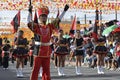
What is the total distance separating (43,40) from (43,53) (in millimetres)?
351

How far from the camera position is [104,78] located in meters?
16.5

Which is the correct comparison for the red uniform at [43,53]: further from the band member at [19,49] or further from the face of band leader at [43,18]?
the band member at [19,49]

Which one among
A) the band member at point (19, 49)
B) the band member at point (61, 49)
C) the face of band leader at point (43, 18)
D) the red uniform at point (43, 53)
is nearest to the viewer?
the red uniform at point (43, 53)

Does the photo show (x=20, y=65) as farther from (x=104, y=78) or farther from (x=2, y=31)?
(x=2, y=31)

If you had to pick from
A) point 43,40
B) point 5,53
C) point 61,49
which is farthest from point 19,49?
point 5,53

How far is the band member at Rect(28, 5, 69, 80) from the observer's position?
38.2 feet

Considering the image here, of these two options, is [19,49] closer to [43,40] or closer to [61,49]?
[61,49]

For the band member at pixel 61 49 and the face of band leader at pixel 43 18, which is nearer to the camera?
the face of band leader at pixel 43 18

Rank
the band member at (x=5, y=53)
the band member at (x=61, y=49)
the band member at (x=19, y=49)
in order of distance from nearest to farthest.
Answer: the band member at (x=19, y=49) → the band member at (x=61, y=49) → the band member at (x=5, y=53)

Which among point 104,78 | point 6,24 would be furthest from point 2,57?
point 6,24

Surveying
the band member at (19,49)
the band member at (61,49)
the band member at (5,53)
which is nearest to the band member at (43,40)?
the band member at (19,49)

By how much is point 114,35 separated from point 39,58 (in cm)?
1366

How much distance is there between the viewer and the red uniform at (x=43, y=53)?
11.6 m

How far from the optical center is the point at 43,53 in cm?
1202
